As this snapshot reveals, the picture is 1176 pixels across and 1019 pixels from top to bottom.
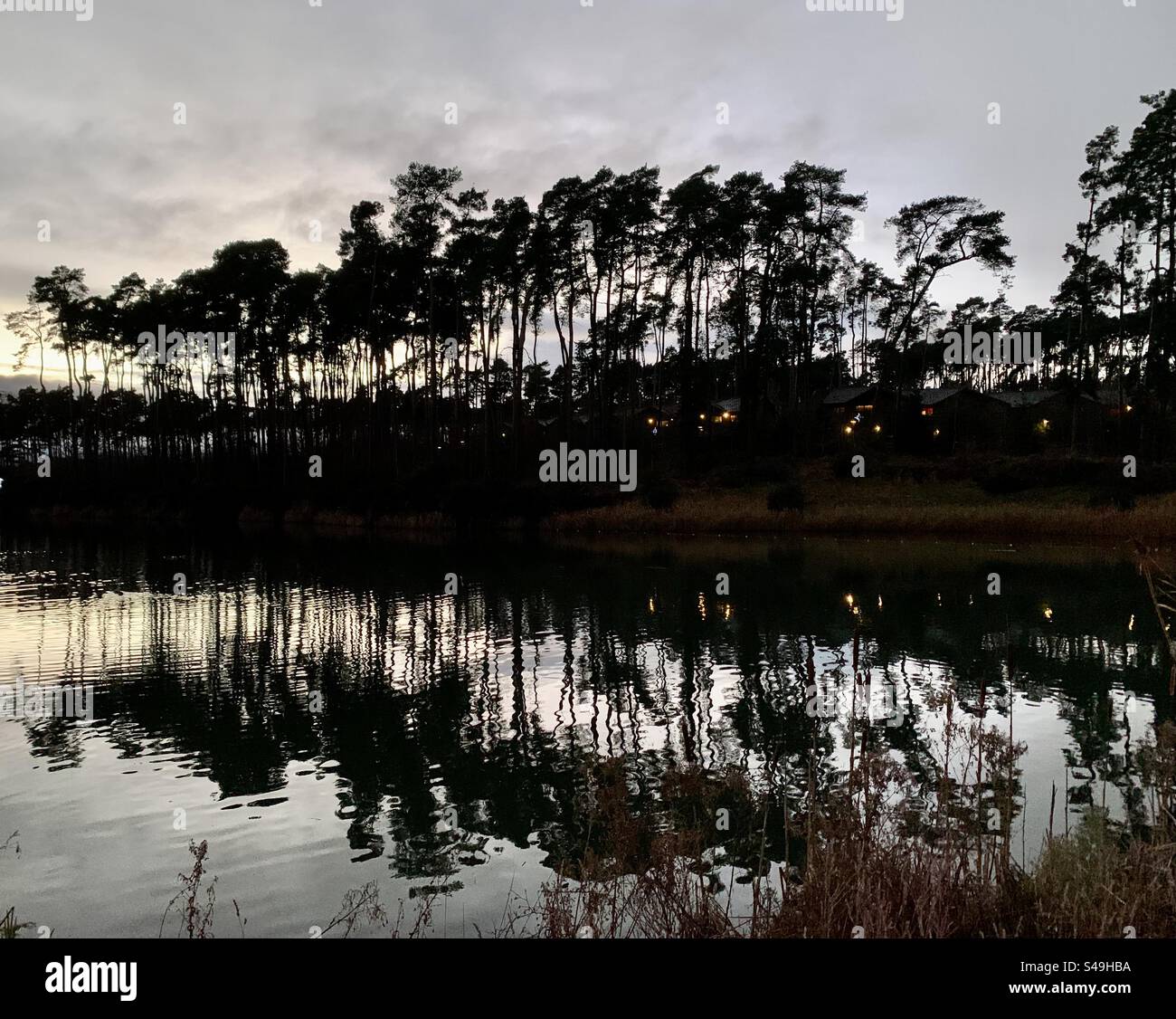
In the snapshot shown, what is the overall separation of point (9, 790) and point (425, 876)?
17.7ft

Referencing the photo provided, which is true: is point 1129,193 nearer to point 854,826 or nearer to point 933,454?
point 933,454

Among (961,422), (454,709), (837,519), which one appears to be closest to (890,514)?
(837,519)

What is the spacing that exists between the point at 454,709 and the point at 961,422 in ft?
202

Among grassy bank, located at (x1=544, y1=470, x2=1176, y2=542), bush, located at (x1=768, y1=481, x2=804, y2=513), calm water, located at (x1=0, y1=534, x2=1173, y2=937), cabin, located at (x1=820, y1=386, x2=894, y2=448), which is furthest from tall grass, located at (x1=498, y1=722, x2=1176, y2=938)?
cabin, located at (x1=820, y1=386, x2=894, y2=448)

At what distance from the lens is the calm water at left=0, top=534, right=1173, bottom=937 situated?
7266 mm

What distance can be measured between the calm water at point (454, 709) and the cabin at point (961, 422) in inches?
1281

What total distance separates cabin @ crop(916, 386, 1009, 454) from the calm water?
32527 millimetres

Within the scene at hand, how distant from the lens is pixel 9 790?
918cm

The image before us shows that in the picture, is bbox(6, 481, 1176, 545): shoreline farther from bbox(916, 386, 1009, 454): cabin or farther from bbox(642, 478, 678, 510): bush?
bbox(916, 386, 1009, 454): cabin

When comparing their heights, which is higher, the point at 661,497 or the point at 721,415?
the point at 721,415

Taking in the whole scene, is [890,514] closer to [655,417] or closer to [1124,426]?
[1124,426]

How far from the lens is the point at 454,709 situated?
12.6 metres
